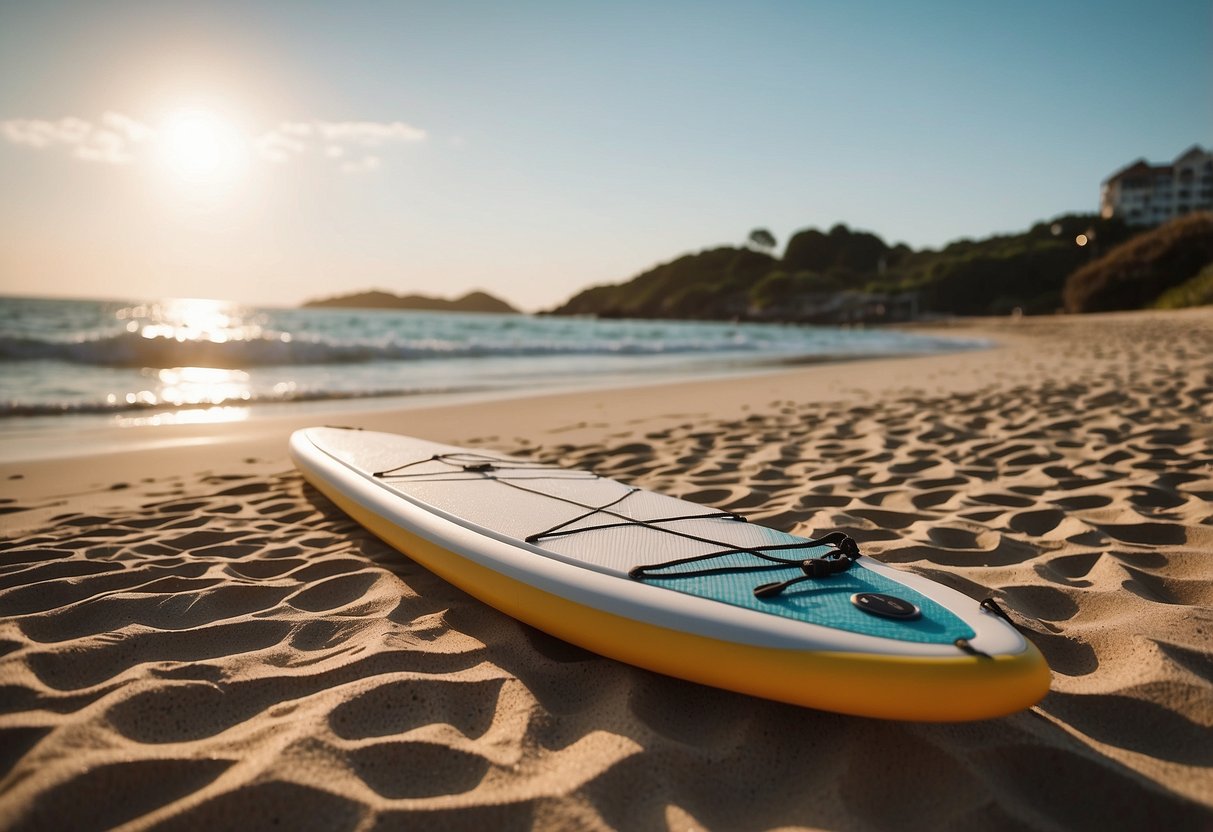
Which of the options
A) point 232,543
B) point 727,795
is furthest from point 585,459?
point 727,795

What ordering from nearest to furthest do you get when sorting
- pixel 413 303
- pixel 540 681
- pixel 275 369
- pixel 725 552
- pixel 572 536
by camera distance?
pixel 540 681 → pixel 725 552 → pixel 572 536 → pixel 275 369 → pixel 413 303

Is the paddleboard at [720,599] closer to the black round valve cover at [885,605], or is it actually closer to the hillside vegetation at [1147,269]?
the black round valve cover at [885,605]

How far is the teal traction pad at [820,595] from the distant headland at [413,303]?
59.4m

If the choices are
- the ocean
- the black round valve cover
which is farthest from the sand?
the ocean

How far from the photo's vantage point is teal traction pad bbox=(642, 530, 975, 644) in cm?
137

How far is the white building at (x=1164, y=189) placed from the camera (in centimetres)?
5897

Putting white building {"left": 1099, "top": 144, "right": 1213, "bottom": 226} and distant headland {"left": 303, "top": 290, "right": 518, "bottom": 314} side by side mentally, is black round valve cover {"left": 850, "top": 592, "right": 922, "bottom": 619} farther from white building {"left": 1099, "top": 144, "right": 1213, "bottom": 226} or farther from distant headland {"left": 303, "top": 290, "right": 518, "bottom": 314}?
white building {"left": 1099, "top": 144, "right": 1213, "bottom": 226}

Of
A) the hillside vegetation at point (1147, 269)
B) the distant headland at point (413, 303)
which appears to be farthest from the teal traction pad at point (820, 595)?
the distant headland at point (413, 303)

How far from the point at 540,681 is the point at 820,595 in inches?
27.3

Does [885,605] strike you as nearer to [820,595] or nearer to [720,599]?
[820,595]

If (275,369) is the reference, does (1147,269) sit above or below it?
above

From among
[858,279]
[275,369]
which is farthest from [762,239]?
[275,369]

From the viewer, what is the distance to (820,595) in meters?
1.54

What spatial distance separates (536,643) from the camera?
183 cm
